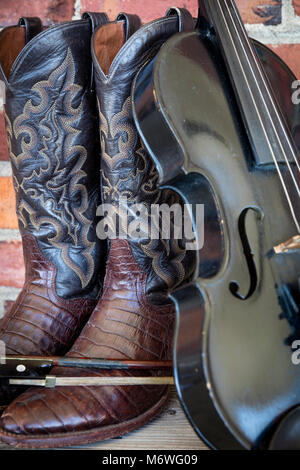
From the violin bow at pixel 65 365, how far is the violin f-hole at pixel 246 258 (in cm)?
27

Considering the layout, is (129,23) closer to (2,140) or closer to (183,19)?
(183,19)

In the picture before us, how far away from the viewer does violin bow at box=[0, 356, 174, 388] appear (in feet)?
2.52

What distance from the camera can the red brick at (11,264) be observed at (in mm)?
1374

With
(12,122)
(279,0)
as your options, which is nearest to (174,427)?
(12,122)

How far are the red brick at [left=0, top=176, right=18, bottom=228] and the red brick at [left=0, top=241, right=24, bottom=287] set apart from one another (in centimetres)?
7

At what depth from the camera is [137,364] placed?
79 cm

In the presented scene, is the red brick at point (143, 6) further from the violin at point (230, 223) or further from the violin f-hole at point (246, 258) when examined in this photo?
the violin f-hole at point (246, 258)

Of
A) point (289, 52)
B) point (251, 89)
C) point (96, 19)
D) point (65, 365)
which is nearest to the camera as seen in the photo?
point (251, 89)

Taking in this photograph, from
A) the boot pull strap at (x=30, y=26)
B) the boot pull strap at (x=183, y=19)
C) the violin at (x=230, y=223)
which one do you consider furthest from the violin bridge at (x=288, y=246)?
the boot pull strap at (x=30, y=26)

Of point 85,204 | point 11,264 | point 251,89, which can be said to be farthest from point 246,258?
point 11,264

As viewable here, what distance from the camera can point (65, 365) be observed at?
0.82m

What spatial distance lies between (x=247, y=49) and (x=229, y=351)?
457 millimetres

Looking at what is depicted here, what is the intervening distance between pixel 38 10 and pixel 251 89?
765 mm
